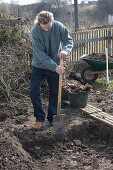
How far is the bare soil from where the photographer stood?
4.84 m

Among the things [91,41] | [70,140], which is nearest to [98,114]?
[70,140]

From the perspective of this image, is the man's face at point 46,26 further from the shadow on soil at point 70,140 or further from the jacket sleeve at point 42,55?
the shadow on soil at point 70,140

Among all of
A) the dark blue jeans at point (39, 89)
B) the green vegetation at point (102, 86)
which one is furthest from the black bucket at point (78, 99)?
the green vegetation at point (102, 86)

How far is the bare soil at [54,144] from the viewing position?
4836 millimetres

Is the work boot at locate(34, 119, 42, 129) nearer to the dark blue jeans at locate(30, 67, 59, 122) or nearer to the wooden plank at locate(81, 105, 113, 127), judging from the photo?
the dark blue jeans at locate(30, 67, 59, 122)

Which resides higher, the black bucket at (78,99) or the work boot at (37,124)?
the black bucket at (78,99)

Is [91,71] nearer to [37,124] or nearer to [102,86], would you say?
[102,86]

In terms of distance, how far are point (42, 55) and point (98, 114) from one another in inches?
67.0

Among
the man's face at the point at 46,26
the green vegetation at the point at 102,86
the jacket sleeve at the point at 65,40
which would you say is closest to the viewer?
the man's face at the point at 46,26

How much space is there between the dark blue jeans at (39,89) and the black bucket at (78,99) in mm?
750

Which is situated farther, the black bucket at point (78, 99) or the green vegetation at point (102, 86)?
the green vegetation at point (102, 86)

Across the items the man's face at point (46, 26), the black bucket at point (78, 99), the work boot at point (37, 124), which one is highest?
the man's face at point (46, 26)

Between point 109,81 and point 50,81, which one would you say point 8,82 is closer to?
point 50,81

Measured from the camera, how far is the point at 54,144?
5.63 metres
